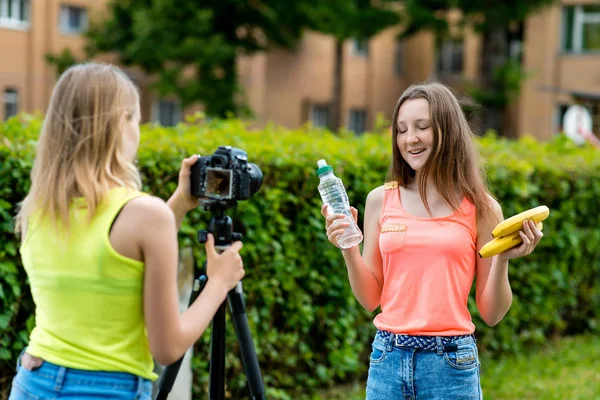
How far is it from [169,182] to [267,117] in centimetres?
2664

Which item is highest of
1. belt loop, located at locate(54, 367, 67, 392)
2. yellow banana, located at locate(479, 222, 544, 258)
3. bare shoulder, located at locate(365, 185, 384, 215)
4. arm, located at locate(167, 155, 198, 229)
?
arm, located at locate(167, 155, 198, 229)

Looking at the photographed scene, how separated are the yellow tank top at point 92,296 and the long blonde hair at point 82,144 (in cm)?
4

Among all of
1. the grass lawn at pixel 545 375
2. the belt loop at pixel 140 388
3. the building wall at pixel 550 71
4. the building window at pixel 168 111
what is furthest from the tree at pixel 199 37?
the belt loop at pixel 140 388

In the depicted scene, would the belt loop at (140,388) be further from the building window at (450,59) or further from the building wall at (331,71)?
the building window at (450,59)

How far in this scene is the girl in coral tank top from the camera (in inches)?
121

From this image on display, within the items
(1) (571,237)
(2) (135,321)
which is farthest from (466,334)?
(1) (571,237)

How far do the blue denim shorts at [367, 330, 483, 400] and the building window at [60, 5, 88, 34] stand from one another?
28.8m

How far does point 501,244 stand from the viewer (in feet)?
9.65

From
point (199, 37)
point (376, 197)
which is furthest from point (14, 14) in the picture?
point (376, 197)

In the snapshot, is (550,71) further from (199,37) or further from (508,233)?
(508,233)

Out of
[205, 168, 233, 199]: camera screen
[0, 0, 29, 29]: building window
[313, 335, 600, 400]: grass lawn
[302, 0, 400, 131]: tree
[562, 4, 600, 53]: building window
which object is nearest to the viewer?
[205, 168, 233, 199]: camera screen

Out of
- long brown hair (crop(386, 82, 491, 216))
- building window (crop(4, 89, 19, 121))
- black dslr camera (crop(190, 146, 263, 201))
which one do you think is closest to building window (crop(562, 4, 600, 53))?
building window (crop(4, 89, 19, 121))

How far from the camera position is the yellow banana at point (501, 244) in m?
2.94

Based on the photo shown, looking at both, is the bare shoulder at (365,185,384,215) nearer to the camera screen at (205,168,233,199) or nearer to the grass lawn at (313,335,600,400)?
the camera screen at (205,168,233,199)
